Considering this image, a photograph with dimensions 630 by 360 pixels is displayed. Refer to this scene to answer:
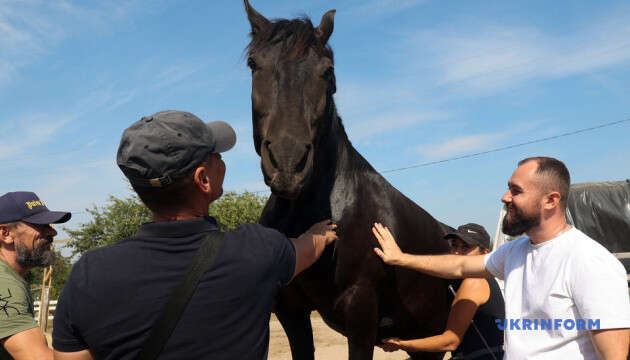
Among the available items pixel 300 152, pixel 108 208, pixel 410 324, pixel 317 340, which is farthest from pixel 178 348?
pixel 108 208

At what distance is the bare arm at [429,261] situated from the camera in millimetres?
3049

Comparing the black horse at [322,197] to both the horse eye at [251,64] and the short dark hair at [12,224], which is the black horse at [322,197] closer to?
the horse eye at [251,64]

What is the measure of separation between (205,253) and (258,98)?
151cm

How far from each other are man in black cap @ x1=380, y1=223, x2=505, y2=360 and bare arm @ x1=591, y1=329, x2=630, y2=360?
4.43 feet

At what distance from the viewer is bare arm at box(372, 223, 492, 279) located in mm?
3049

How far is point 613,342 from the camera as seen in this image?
2.08 meters

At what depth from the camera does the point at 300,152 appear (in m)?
2.59

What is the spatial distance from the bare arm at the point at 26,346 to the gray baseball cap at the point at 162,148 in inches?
54.5

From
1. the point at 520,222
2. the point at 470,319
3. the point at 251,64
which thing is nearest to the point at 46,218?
the point at 251,64

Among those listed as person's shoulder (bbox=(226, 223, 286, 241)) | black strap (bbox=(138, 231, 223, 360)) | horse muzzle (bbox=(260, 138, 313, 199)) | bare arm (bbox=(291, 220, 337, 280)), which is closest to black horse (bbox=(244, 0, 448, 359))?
horse muzzle (bbox=(260, 138, 313, 199))

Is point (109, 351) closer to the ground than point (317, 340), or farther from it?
farther from it

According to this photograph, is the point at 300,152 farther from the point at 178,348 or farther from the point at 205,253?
the point at 178,348

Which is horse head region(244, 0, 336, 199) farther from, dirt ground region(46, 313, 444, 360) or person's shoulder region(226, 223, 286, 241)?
dirt ground region(46, 313, 444, 360)

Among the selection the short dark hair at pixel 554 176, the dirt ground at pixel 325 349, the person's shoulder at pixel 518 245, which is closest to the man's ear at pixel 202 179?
the short dark hair at pixel 554 176
